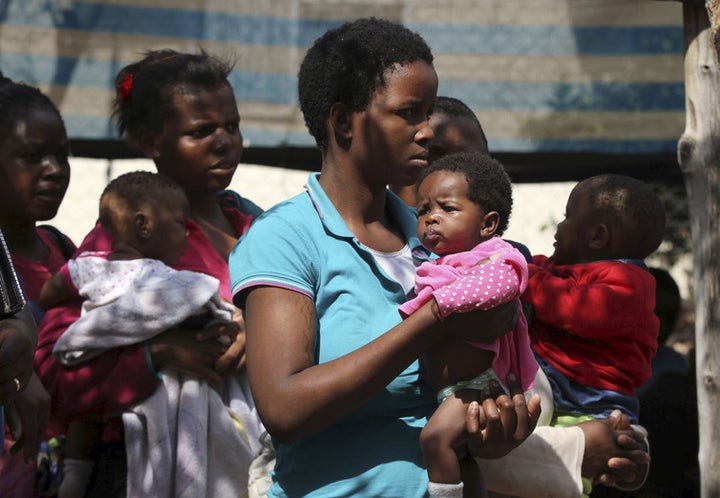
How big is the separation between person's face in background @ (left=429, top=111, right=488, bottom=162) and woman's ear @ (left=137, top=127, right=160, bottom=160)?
125 cm

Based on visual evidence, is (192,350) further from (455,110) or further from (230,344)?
(455,110)

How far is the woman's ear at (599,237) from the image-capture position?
3805 millimetres

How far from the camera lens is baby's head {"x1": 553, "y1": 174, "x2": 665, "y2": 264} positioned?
3.81m

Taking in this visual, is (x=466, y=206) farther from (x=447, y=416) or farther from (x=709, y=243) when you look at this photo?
(x=709, y=243)

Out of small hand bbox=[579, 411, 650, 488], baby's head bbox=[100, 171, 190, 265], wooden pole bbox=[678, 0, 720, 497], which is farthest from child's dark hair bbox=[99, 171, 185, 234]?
wooden pole bbox=[678, 0, 720, 497]

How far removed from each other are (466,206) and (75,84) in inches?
151

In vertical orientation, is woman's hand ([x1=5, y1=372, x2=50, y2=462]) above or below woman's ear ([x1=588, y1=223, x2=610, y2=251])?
below

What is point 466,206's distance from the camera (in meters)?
2.96

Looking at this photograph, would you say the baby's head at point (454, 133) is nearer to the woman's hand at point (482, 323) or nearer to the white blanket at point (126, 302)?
the white blanket at point (126, 302)

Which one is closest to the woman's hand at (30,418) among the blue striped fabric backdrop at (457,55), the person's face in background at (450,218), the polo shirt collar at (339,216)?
the polo shirt collar at (339,216)

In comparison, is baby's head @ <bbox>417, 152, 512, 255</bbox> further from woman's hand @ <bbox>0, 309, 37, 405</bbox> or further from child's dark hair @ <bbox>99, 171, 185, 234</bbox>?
child's dark hair @ <bbox>99, 171, 185, 234</bbox>

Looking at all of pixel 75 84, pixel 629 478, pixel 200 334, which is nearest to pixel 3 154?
pixel 200 334

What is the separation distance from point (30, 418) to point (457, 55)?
142 inches

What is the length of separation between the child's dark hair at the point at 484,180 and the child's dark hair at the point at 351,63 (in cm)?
27
